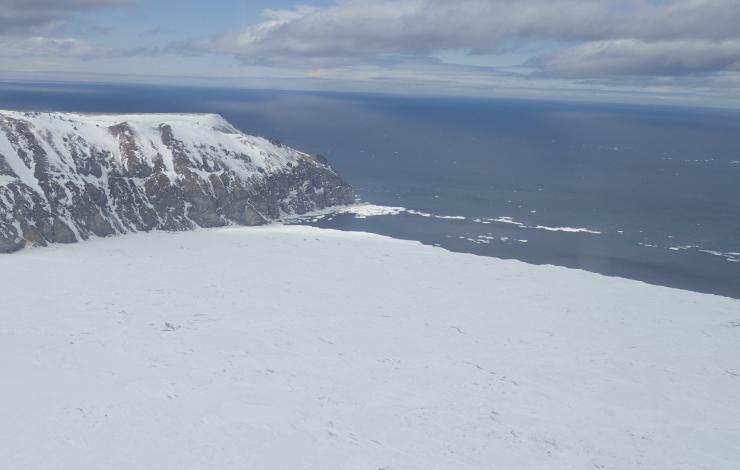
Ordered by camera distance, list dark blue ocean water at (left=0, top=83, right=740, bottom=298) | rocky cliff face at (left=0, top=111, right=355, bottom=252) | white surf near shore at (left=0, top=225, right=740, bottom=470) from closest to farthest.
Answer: white surf near shore at (left=0, top=225, right=740, bottom=470) < rocky cliff face at (left=0, top=111, right=355, bottom=252) < dark blue ocean water at (left=0, top=83, right=740, bottom=298)

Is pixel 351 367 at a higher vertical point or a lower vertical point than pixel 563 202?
lower

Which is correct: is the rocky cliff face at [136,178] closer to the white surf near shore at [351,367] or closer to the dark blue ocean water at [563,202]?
the white surf near shore at [351,367]

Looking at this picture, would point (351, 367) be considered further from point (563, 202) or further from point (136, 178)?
point (563, 202)

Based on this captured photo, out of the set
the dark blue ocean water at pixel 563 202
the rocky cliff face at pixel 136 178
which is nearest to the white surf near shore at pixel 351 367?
the rocky cliff face at pixel 136 178

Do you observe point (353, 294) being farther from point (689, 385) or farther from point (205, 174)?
point (205, 174)

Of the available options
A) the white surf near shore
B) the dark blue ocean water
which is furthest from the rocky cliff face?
the dark blue ocean water

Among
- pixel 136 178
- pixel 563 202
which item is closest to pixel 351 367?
pixel 136 178

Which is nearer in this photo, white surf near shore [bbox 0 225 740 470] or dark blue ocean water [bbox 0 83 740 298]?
white surf near shore [bbox 0 225 740 470]

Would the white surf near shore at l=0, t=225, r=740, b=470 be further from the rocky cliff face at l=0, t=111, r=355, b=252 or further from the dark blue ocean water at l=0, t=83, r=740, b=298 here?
the dark blue ocean water at l=0, t=83, r=740, b=298

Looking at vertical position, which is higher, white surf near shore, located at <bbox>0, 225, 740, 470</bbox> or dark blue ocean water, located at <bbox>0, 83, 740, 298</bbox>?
dark blue ocean water, located at <bbox>0, 83, 740, 298</bbox>
